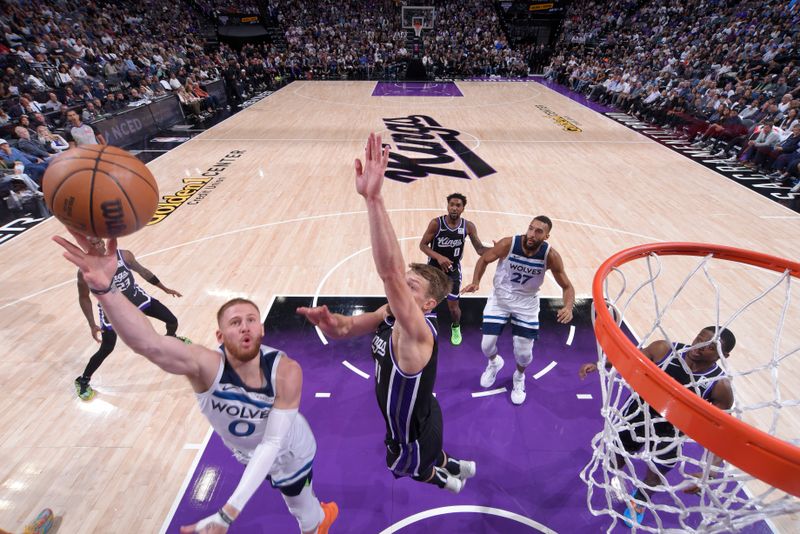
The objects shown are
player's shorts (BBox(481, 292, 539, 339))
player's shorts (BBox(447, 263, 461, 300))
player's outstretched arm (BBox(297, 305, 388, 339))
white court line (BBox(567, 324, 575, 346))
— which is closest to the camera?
player's outstretched arm (BBox(297, 305, 388, 339))

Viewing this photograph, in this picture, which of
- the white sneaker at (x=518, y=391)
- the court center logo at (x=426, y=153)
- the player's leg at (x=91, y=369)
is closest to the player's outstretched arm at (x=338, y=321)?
the white sneaker at (x=518, y=391)

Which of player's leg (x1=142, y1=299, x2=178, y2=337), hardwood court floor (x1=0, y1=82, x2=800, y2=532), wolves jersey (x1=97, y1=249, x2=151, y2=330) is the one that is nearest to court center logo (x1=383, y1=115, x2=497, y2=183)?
hardwood court floor (x1=0, y1=82, x2=800, y2=532)

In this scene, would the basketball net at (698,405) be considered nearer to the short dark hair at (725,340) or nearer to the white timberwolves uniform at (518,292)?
the short dark hair at (725,340)

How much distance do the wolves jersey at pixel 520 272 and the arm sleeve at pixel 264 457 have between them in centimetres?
236

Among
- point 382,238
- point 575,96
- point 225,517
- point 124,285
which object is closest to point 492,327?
point 382,238

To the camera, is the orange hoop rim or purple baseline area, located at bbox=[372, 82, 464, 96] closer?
the orange hoop rim

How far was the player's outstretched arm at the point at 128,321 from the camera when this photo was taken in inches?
69.9

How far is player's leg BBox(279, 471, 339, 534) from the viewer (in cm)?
245

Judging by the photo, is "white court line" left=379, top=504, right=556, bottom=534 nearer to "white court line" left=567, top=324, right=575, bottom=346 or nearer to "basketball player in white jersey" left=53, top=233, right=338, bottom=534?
"basketball player in white jersey" left=53, top=233, right=338, bottom=534

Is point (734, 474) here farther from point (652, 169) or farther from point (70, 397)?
Result: point (652, 169)

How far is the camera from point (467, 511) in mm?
3064

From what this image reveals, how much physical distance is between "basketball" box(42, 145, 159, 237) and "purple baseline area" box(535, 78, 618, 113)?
57.4 ft

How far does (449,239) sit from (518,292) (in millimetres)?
881

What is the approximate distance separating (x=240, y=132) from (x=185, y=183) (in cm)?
453
